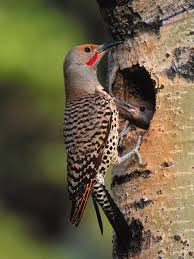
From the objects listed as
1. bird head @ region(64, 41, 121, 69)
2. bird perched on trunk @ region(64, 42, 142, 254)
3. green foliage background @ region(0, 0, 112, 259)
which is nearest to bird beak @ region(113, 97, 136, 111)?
bird perched on trunk @ region(64, 42, 142, 254)

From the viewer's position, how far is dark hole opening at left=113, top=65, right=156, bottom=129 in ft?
23.0

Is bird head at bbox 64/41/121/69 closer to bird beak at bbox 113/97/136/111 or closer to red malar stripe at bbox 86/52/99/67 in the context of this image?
red malar stripe at bbox 86/52/99/67

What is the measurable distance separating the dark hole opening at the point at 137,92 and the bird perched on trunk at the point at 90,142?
68 millimetres

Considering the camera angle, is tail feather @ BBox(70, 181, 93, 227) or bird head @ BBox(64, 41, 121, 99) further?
bird head @ BBox(64, 41, 121, 99)

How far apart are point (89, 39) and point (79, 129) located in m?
6.01

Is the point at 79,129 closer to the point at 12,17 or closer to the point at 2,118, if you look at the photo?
the point at 12,17

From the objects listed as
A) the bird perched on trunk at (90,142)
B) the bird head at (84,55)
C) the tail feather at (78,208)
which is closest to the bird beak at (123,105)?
the bird perched on trunk at (90,142)

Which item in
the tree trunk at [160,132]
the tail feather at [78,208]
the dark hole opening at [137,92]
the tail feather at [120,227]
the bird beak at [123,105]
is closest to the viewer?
the tree trunk at [160,132]

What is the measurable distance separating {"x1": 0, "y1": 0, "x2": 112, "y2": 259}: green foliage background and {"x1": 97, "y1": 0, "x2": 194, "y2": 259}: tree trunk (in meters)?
3.68

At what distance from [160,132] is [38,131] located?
22.2 feet

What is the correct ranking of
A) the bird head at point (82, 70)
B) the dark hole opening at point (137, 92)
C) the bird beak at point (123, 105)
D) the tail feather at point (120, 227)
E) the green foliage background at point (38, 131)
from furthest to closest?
the green foliage background at point (38, 131), the bird head at point (82, 70), the bird beak at point (123, 105), the dark hole opening at point (137, 92), the tail feather at point (120, 227)

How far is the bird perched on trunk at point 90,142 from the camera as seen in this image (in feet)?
22.4

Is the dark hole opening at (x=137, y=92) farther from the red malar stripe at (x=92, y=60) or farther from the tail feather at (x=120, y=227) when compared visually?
the tail feather at (x=120, y=227)

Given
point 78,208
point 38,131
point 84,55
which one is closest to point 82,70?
point 84,55
